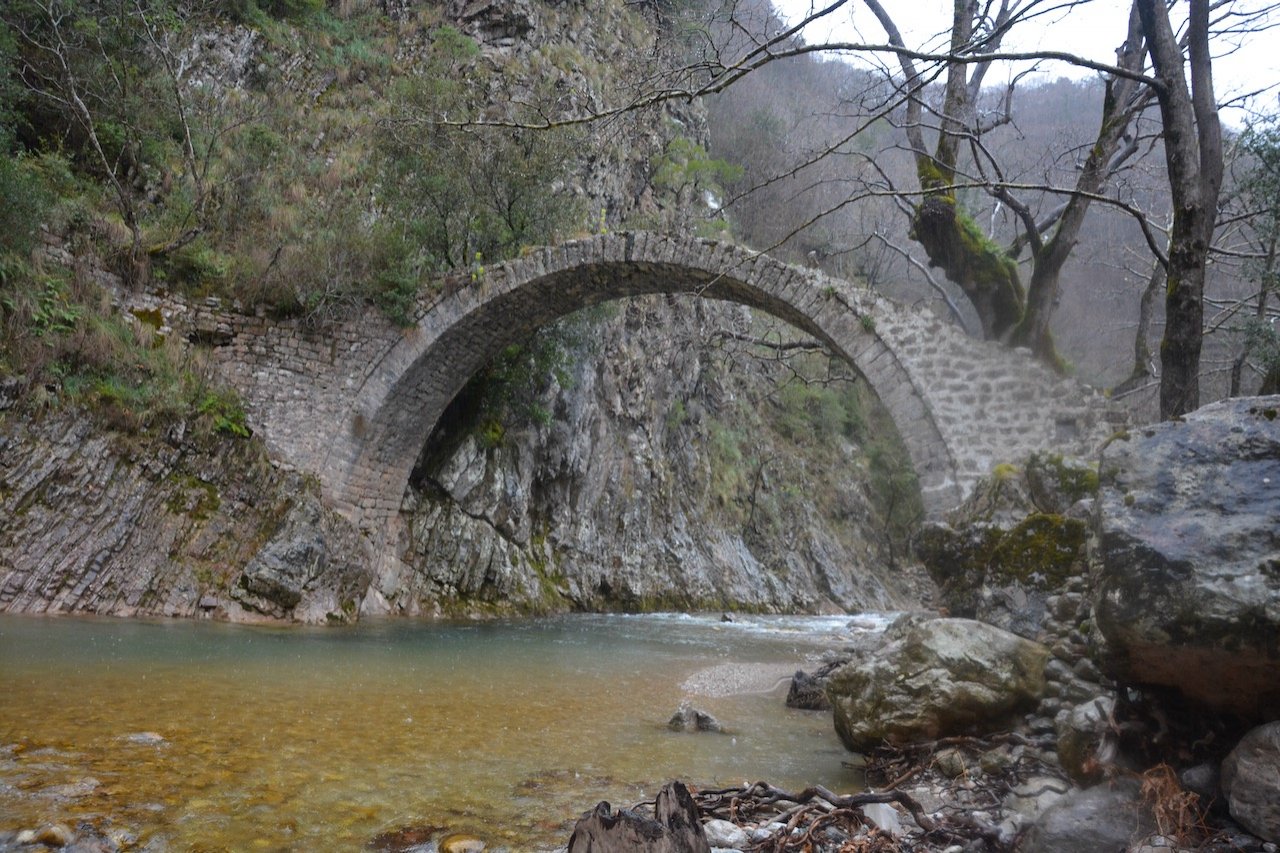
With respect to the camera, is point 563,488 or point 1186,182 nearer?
point 1186,182

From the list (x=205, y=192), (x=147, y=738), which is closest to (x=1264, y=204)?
(x=147, y=738)

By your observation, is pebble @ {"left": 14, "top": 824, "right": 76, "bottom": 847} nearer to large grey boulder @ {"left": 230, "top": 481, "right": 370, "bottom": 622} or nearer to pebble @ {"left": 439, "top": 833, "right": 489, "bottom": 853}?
pebble @ {"left": 439, "top": 833, "right": 489, "bottom": 853}

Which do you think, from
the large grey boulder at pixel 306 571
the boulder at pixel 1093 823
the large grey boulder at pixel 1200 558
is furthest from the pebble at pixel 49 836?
the large grey boulder at pixel 306 571

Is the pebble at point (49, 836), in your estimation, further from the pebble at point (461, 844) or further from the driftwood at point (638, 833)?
the driftwood at point (638, 833)

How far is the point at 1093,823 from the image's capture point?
1.78 meters

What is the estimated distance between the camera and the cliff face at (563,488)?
283 inches

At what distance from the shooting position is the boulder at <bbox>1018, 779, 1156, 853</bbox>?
173 cm

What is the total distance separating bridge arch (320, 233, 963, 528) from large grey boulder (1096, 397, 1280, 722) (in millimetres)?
6366

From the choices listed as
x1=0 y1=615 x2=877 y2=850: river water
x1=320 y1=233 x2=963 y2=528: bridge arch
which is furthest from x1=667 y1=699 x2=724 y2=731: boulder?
x1=320 y1=233 x2=963 y2=528: bridge arch

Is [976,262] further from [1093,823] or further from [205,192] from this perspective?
[205,192]

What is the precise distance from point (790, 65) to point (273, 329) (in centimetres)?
2938

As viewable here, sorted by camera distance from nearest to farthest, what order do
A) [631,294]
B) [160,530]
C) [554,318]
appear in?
[160,530] < [631,294] < [554,318]

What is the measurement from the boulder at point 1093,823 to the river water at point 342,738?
1.09 meters

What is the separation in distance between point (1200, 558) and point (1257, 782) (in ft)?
1.53
